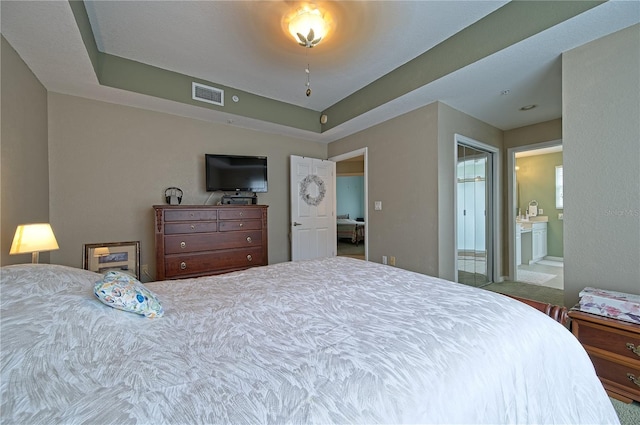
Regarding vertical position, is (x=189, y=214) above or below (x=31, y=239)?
above

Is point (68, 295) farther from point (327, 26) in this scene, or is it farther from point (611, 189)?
point (611, 189)

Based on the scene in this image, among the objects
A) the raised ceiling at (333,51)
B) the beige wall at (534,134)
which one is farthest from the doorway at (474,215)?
the raised ceiling at (333,51)

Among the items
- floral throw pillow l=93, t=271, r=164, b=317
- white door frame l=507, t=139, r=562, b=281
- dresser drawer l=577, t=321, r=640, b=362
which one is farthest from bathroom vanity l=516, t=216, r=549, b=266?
floral throw pillow l=93, t=271, r=164, b=317

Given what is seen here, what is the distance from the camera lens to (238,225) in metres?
3.39

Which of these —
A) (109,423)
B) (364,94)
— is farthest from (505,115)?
(109,423)

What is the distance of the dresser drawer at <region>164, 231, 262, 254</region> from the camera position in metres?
2.96

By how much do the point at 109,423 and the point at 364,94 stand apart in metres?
3.69

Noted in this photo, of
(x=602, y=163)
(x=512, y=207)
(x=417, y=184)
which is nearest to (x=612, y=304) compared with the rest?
(x=602, y=163)

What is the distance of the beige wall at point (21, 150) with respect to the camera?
1871 millimetres

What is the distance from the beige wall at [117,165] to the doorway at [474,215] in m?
3.37

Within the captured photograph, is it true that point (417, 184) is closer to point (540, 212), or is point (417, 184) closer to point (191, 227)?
point (191, 227)

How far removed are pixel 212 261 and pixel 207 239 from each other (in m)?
0.28

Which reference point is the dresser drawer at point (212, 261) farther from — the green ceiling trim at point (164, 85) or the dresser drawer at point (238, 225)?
the green ceiling trim at point (164, 85)

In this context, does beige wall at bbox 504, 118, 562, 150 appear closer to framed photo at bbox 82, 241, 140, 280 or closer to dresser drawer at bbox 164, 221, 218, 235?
dresser drawer at bbox 164, 221, 218, 235
